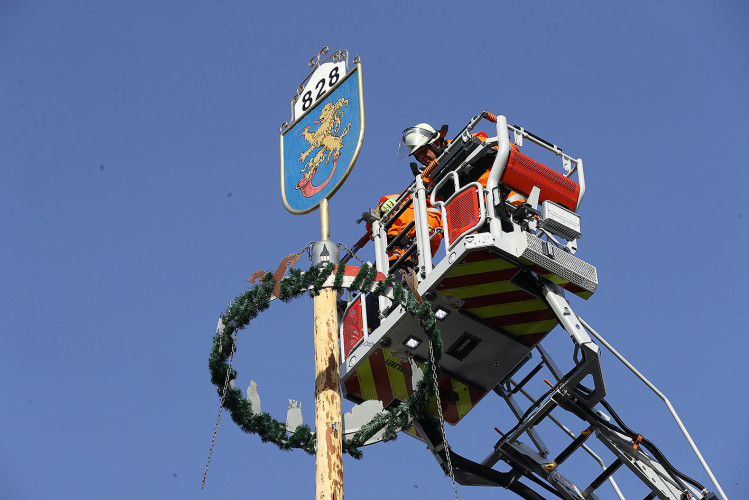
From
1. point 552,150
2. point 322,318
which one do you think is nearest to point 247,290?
point 322,318

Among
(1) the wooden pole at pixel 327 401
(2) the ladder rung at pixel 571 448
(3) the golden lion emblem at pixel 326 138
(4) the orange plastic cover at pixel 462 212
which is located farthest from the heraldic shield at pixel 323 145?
(2) the ladder rung at pixel 571 448

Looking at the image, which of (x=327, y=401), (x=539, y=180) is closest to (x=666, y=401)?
(x=539, y=180)

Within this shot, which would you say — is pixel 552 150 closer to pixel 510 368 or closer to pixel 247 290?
pixel 510 368

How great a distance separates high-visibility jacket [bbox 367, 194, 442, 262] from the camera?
15.5 m

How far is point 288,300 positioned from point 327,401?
113cm

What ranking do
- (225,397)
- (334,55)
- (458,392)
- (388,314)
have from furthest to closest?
(458,392), (388,314), (334,55), (225,397)

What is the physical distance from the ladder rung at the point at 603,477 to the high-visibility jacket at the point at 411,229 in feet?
12.0

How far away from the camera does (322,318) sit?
11883 mm

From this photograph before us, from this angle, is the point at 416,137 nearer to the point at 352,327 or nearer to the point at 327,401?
the point at 352,327

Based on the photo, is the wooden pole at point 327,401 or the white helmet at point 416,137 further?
the white helmet at point 416,137

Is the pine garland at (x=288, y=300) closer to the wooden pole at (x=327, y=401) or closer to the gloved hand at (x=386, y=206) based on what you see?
the wooden pole at (x=327, y=401)

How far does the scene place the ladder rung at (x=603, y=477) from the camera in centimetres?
1466

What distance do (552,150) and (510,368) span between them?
300 cm

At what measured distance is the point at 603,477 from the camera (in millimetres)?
14930
